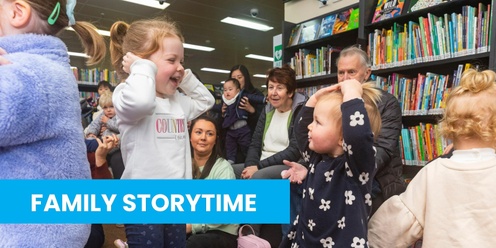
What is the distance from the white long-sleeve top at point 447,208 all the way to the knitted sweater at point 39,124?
0.90 metres

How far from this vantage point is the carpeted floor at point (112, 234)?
8.59 feet

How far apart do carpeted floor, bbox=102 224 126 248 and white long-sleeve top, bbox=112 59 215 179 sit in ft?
5.31

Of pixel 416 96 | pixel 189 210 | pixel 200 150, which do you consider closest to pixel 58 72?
pixel 189 210

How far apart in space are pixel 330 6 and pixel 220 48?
6228 mm

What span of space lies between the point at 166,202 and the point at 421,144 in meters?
2.03

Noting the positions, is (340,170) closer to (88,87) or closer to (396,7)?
(396,7)

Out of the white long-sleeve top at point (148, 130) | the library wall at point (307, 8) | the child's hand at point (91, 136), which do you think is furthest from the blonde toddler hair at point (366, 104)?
the library wall at point (307, 8)

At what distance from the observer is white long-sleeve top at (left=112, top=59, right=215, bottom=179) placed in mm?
1147

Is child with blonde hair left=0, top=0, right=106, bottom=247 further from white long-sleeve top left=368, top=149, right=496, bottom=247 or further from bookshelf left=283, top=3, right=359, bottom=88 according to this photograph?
bookshelf left=283, top=3, right=359, bottom=88

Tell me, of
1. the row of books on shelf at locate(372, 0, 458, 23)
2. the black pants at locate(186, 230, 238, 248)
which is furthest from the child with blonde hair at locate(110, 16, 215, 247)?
the row of books on shelf at locate(372, 0, 458, 23)

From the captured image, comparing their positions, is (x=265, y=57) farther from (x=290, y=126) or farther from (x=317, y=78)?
(x=290, y=126)

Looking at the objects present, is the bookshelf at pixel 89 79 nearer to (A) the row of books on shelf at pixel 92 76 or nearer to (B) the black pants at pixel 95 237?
(A) the row of books on shelf at pixel 92 76

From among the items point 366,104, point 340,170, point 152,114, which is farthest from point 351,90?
point 152,114

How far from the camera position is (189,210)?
128 centimetres
